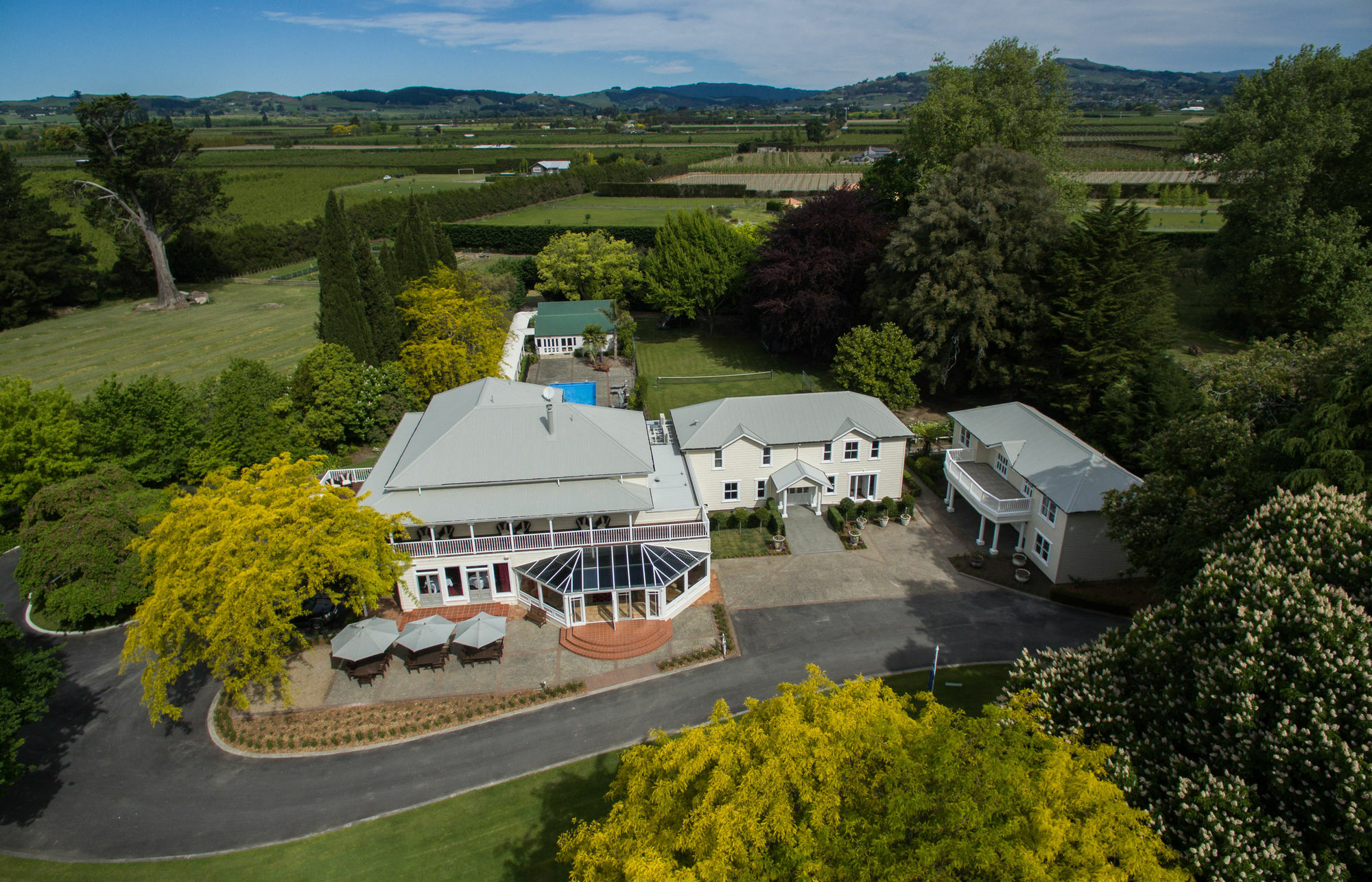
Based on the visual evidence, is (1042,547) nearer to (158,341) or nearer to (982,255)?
(982,255)

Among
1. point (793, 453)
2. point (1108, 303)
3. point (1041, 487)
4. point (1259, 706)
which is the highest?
point (1108, 303)

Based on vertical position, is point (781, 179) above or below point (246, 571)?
above

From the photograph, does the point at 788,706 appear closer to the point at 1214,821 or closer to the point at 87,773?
the point at 1214,821

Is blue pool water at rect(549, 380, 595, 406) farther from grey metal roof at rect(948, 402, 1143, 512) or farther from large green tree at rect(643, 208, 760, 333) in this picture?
grey metal roof at rect(948, 402, 1143, 512)

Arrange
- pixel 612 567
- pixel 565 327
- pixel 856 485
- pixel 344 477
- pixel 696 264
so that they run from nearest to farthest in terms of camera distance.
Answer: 1. pixel 612 567
2. pixel 344 477
3. pixel 856 485
4. pixel 565 327
5. pixel 696 264

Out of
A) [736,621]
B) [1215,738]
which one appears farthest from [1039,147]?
[1215,738]

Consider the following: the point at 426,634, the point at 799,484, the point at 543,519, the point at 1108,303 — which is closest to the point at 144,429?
the point at 426,634

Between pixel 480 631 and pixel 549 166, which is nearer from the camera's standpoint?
pixel 480 631
